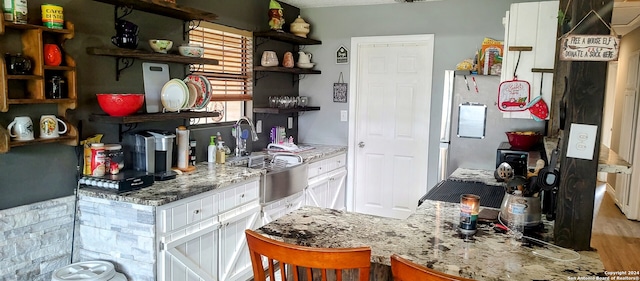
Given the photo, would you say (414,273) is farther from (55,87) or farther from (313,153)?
(313,153)

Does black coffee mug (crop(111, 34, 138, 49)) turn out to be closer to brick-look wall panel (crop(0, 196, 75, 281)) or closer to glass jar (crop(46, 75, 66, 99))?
glass jar (crop(46, 75, 66, 99))

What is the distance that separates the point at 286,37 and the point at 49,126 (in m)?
2.43

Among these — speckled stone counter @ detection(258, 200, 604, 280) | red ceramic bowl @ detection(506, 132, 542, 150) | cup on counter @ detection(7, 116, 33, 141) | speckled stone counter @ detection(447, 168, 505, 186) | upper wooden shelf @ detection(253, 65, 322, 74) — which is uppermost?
upper wooden shelf @ detection(253, 65, 322, 74)

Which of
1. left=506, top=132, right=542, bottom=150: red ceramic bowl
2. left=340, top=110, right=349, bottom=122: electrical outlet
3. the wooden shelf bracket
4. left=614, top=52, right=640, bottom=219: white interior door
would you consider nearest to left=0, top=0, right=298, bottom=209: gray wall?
the wooden shelf bracket

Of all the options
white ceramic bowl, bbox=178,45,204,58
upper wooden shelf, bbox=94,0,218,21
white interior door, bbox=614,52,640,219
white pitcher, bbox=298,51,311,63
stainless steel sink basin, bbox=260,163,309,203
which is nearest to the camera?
upper wooden shelf, bbox=94,0,218,21

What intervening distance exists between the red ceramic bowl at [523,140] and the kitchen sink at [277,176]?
5.52ft

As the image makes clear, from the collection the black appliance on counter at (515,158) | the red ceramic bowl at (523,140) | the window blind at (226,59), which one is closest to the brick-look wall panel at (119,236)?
the window blind at (226,59)

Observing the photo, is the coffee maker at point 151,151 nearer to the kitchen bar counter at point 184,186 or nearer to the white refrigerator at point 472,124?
the kitchen bar counter at point 184,186

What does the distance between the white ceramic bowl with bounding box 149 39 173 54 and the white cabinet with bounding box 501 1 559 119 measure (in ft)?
7.50

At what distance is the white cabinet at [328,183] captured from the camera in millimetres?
4059

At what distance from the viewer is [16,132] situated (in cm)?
219

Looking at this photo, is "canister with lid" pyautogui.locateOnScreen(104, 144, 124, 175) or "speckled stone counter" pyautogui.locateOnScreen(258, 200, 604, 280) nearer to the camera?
"speckled stone counter" pyautogui.locateOnScreen(258, 200, 604, 280)

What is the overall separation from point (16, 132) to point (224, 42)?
1896 millimetres

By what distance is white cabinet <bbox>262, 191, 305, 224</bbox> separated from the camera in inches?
132
